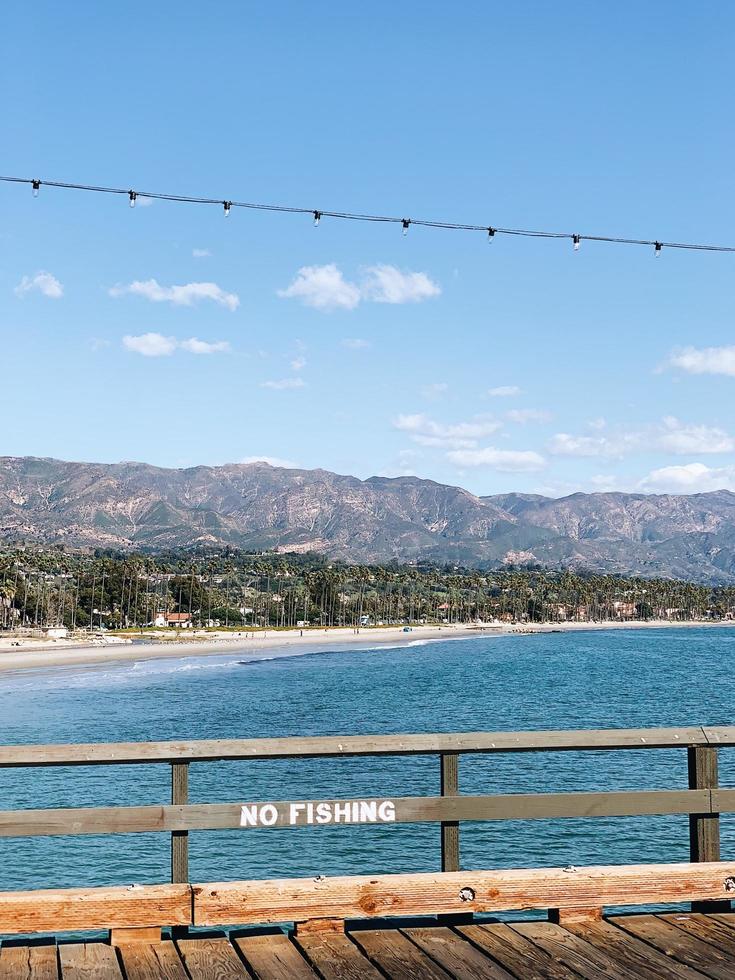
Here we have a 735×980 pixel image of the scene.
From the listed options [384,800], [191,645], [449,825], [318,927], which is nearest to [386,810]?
[384,800]

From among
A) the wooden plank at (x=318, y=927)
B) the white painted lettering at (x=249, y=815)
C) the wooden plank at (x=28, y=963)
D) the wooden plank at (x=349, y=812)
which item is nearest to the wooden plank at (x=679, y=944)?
the wooden plank at (x=349, y=812)

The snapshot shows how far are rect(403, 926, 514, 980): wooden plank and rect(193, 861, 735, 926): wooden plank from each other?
0.13 meters

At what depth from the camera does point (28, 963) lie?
17.5 ft

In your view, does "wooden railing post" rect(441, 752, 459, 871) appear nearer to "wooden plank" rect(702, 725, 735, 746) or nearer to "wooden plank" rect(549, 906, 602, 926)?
"wooden plank" rect(549, 906, 602, 926)

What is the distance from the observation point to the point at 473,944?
564cm

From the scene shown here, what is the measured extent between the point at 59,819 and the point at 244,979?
131 centimetres

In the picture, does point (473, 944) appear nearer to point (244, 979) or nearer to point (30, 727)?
point (244, 979)

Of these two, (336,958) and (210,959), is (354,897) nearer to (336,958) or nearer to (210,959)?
(336,958)

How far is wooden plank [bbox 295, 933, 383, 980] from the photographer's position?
5145 millimetres

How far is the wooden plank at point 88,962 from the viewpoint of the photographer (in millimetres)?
5109

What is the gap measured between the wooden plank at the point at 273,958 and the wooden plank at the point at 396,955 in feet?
1.21

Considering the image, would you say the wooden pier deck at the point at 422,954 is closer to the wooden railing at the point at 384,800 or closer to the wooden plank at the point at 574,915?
the wooden plank at the point at 574,915

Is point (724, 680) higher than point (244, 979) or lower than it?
lower

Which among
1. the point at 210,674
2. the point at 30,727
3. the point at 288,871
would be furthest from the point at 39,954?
the point at 210,674
